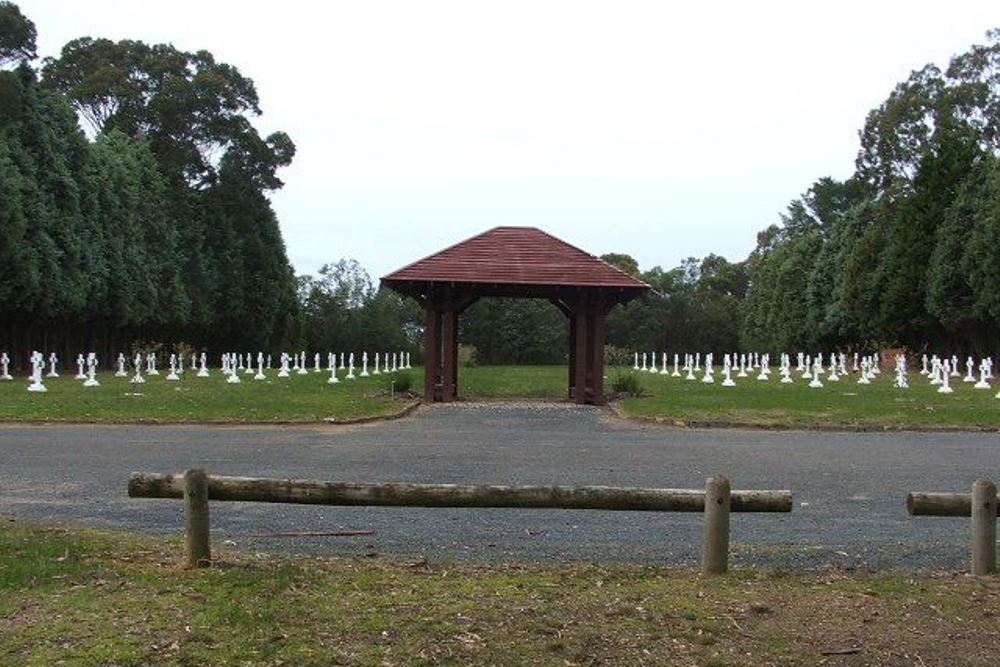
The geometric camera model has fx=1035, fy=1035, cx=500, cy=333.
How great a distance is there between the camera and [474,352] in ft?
240

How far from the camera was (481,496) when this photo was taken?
6.58 meters

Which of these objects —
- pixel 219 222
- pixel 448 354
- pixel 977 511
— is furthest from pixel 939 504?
pixel 219 222

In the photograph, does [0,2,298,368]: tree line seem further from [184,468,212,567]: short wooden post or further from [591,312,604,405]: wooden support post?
[184,468,212,567]: short wooden post

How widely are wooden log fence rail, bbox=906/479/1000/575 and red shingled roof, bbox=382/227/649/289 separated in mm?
19263

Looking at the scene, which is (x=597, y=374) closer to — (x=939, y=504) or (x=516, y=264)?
(x=516, y=264)

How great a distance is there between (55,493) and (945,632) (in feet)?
26.7

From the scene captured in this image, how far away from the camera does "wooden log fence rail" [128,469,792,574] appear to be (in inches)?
259

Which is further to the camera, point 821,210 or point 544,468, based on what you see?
point 821,210

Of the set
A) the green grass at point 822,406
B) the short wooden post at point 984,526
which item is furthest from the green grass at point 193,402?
the short wooden post at point 984,526

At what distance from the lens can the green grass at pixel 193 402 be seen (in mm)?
18953

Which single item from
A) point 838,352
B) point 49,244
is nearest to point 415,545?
point 49,244

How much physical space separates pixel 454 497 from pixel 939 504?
3134 millimetres

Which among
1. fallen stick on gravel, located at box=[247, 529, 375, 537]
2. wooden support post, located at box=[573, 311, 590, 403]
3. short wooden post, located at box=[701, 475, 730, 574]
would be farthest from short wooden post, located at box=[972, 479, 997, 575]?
wooden support post, located at box=[573, 311, 590, 403]

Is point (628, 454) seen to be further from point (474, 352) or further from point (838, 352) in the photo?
point (474, 352)
